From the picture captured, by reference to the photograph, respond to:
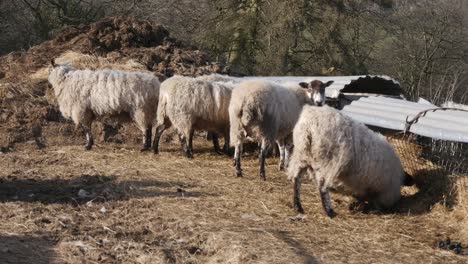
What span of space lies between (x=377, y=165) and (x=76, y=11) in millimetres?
16834

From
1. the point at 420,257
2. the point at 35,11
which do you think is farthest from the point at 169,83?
the point at 35,11

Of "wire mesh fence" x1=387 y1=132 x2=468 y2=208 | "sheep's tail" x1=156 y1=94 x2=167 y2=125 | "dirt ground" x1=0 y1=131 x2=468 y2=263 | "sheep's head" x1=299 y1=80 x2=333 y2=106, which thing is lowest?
"dirt ground" x1=0 y1=131 x2=468 y2=263

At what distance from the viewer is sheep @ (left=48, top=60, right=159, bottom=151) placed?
10.3 meters

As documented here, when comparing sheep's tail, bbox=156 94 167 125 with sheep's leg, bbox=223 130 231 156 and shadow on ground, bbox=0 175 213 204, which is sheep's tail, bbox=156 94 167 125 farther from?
shadow on ground, bbox=0 175 213 204

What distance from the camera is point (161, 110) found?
10109 mm

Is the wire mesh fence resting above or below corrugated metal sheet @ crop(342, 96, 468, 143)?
below

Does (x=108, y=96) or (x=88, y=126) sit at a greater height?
(x=108, y=96)

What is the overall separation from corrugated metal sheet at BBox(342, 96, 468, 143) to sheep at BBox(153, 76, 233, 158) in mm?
2040

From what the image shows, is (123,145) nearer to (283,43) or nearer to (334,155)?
(334,155)

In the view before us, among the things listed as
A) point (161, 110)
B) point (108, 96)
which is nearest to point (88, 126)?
point (108, 96)

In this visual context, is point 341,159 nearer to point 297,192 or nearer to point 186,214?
point 297,192

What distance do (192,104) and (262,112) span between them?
64.6 inches

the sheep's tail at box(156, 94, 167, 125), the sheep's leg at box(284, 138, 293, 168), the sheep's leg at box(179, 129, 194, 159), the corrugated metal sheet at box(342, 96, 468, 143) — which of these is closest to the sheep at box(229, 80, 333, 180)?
the sheep's leg at box(284, 138, 293, 168)

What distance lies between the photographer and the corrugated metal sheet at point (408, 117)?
705cm
